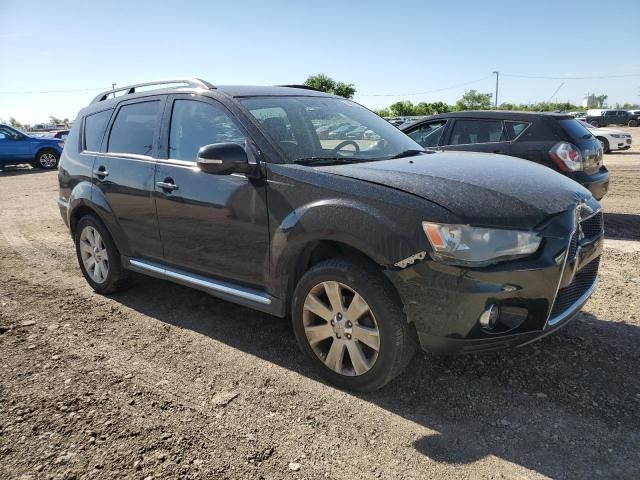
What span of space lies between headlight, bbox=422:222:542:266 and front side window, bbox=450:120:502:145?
4886 millimetres

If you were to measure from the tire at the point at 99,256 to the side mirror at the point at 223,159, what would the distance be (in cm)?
185

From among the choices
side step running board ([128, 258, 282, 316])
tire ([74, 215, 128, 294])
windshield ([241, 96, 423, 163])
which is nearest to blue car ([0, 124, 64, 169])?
tire ([74, 215, 128, 294])

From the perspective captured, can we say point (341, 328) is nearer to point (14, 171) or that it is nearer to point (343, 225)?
point (343, 225)

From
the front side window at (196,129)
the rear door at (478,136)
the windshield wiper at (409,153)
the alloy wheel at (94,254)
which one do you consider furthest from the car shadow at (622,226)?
the alloy wheel at (94,254)

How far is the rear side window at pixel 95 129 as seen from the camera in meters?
4.71

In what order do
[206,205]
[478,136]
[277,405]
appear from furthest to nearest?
[478,136], [206,205], [277,405]

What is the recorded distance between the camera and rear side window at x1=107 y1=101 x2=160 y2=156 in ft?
13.5

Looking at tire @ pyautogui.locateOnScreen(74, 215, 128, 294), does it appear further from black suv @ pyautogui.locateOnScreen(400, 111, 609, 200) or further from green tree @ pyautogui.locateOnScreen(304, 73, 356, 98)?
green tree @ pyautogui.locateOnScreen(304, 73, 356, 98)

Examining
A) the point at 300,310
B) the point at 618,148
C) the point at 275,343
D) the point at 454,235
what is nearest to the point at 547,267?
the point at 454,235

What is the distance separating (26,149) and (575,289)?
20986 millimetres

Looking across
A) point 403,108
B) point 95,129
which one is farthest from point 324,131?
point 403,108

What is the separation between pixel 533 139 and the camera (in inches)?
262

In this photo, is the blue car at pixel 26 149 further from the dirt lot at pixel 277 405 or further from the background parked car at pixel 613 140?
the background parked car at pixel 613 140

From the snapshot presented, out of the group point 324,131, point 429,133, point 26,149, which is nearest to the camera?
point 324,131
